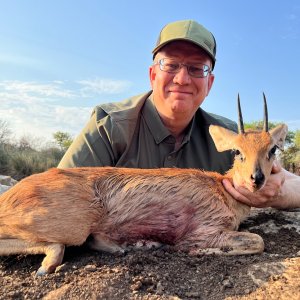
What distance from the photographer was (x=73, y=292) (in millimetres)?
3547

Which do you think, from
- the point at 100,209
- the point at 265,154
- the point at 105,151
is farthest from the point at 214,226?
the point at 105,151

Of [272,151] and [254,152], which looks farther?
[272,151]

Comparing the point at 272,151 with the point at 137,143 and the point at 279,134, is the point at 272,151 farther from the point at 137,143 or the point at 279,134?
the point at 137,143

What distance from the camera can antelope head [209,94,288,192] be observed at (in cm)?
487

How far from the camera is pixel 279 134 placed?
5.70m

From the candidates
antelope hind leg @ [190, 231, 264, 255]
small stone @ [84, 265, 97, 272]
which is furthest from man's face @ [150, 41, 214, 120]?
small stone @ [84, 265, 97, 272]

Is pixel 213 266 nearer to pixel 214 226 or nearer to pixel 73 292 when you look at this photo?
→ pixel 214 226

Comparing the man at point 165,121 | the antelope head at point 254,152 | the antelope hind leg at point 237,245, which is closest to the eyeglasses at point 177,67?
the man at point 165,121

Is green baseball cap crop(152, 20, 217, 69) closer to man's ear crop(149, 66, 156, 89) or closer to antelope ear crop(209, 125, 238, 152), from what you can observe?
man's ear crop(149, 66, 156, 89)

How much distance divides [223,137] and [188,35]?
1.85 metres

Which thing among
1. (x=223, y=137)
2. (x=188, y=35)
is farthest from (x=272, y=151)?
(x=188, y=35)

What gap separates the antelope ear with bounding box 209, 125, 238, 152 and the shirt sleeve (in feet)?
5.95

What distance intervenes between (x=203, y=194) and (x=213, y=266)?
50.8 inches

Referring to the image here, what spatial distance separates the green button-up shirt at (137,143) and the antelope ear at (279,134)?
5.43ft
